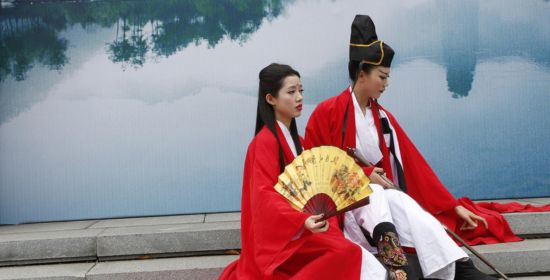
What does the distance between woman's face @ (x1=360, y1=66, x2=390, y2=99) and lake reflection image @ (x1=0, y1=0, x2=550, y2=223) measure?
5.58ft

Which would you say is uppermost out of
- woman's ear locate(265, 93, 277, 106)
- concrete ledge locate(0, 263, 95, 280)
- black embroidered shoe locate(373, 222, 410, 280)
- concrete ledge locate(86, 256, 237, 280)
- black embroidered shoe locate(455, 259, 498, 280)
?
woman's ear locate(265, 93, 277, 106)

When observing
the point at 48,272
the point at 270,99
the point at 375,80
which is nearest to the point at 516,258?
the point at 375,80

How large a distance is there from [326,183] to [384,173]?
2.82ft

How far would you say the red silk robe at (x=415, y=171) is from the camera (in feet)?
13.8

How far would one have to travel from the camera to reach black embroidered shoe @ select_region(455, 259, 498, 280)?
11.9 feet

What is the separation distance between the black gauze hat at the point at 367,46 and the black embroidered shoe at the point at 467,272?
1.29m

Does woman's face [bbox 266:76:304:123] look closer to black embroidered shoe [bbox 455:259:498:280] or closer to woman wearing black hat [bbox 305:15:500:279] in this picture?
woman wearing black hat [bbox 305:15:500:279]

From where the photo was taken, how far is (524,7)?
19.5 feet

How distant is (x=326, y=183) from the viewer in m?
3.35

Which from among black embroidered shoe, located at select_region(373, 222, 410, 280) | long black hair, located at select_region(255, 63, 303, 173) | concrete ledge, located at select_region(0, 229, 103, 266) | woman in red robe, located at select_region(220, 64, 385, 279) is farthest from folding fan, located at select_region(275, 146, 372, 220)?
concrete ledge, located at select_region(0, 229, 103, 266)

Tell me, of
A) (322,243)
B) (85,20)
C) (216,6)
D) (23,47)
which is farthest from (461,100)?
(23,47)

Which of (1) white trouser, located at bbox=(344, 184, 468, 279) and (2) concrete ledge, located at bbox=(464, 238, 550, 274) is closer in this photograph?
(1) white trouser, located at bbox=(344, 184, 468, 279)

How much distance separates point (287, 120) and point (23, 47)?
304cm

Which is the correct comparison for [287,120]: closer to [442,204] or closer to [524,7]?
[442,204]
